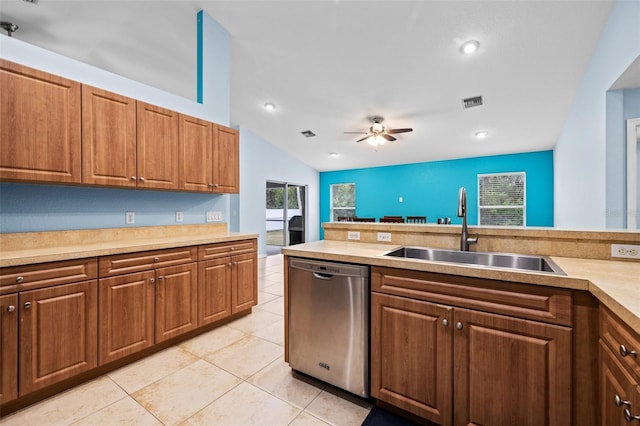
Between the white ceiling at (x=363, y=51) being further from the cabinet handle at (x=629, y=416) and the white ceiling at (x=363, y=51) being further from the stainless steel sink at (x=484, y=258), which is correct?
the cabinet handle at (x=629, y=416)

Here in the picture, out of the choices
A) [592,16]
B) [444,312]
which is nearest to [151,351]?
[444,312]

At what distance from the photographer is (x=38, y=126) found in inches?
71.7

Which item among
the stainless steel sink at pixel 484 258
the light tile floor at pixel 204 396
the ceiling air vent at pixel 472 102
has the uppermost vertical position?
the ceiling air vent at pixel 472 102

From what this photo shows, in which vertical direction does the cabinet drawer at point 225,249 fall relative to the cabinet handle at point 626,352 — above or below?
above

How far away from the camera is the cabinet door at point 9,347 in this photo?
1482 millimetres

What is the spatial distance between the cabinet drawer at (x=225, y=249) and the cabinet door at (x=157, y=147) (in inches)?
26.4

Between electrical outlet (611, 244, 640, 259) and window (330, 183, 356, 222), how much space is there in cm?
731

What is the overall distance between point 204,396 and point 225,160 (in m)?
2.20

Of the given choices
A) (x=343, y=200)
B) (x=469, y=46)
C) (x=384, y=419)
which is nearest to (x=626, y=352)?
(x=384, y=419)

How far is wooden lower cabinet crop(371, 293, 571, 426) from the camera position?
3.70 ft

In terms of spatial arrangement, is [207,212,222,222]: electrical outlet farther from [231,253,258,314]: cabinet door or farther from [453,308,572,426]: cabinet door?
[453,308,572,426]: cabinet door

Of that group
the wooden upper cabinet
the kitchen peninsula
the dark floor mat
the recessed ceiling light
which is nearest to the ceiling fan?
the recessed ceiling light

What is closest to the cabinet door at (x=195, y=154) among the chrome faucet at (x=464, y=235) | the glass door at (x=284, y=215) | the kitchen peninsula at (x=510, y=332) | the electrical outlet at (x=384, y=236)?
the kitchen peninsula at (x=510, y=332)

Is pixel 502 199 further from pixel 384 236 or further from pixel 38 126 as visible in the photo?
pixel 38 126
